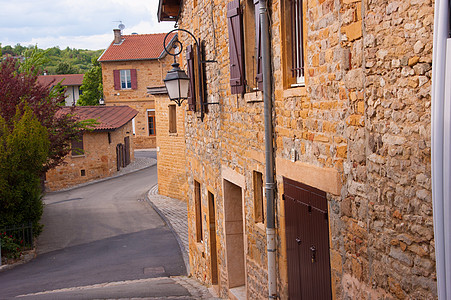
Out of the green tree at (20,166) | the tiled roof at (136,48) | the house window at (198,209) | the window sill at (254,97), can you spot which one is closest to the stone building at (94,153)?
the tiled roof at (136,48)

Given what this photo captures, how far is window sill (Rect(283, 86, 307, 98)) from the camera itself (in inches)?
208

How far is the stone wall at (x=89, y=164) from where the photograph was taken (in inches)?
1088

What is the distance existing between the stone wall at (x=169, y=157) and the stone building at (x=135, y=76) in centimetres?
1678

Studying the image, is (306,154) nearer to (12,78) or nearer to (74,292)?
(74,292)

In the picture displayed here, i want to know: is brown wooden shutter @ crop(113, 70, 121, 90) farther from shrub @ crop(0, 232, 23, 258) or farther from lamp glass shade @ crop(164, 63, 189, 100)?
lamp glass shade @ crop(164, 63, 189, 100)

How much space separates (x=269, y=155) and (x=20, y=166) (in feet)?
34.5

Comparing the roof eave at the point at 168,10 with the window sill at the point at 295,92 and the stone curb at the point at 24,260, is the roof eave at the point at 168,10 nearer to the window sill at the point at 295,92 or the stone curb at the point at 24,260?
the window sill at the point at 295,92

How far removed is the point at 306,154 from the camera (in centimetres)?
530

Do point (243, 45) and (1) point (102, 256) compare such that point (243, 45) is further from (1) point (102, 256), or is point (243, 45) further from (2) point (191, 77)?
(1) point (102, 256)

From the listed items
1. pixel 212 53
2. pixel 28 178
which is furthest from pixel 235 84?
pixel 28 178

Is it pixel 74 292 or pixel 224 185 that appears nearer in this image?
pixel 224 185

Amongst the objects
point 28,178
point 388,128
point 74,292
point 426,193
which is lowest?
point 74,292

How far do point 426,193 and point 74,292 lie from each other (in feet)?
28.7

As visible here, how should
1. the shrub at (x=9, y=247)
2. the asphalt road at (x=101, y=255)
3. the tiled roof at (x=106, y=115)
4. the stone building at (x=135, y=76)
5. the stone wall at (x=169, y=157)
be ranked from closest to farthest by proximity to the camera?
the asphalt road at (x=101, y=255), the shrub at (x=9, y=247), the stone wall at (x=169, y=157), the tiled roof at (x=106, y=115), the stone building at (x=135, y=76)
